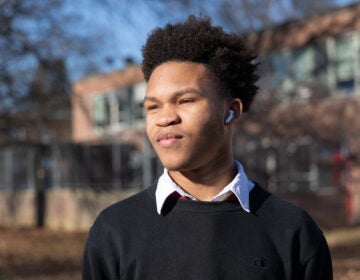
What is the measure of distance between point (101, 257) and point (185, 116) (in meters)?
0.53

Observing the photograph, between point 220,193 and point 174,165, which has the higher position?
point 174,165

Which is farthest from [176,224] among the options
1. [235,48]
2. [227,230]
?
[235,48]

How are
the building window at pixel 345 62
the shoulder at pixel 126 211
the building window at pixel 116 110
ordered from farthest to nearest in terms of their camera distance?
the building window at pixel 116 110
the building window at pixel 345 62
the shoulder at pixel 126 211

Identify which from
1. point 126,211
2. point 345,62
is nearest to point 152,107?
point 126,211

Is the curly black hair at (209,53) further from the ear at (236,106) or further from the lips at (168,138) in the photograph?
the lips at (168,138)

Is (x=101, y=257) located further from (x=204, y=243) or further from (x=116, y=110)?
(x=116, y=110)

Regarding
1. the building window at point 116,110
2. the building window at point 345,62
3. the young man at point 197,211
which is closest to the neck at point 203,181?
the young man at point 197,211

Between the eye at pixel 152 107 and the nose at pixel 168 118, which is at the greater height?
the eye at pixel 152 107

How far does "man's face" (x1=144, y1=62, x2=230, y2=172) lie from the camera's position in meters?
A: 2.11

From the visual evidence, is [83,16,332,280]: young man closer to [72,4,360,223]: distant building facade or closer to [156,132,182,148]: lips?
[156,132,182,148]: lips

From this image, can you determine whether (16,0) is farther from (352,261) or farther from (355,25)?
(355,25)

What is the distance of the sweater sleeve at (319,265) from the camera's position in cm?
210

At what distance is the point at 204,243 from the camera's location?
6.78 feet

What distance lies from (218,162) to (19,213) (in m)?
19.9
